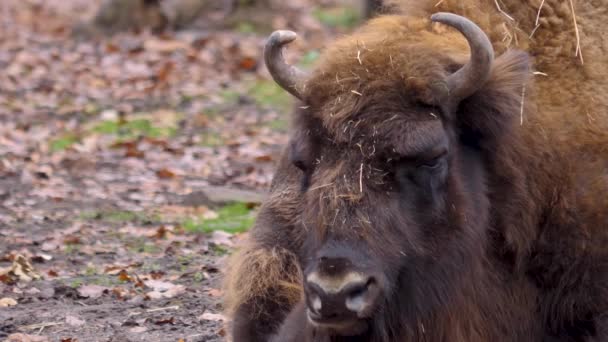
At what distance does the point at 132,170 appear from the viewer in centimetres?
1059

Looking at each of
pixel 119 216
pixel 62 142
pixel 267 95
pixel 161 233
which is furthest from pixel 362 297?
pixel 267 95

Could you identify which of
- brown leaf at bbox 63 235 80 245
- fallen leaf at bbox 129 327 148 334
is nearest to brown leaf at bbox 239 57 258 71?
brown leaf at bbox 63 235 80 245

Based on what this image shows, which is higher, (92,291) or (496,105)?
(496,105)

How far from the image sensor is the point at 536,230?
494 centimetres

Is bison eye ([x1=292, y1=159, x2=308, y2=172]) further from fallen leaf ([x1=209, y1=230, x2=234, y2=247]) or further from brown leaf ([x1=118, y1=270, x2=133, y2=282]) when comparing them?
fallen leaf ([x1=209, y1=230, x2=234, y2=247])

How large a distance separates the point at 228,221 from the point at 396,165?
4.15m

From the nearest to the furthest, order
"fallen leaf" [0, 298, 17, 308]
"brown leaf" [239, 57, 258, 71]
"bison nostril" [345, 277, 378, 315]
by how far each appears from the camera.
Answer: "bison nostril" [345, 277, 378, 315]
"fallen leaf" [0, 298, 17, 308]
"brown leaf" [239, 57, 258, 71]

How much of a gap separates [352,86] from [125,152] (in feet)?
22.7

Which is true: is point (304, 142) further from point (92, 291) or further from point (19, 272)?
point (19, 272)

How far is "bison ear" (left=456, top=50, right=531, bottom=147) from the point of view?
4707 mm

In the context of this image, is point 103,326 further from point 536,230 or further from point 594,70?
point 594,70

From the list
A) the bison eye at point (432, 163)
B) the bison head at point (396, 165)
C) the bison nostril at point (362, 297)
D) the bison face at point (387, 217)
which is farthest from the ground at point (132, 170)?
the bison nostril at point (362, 297)

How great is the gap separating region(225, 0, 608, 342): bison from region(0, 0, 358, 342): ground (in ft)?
3.94

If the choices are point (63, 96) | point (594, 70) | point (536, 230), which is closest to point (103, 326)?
point (536, 230)
